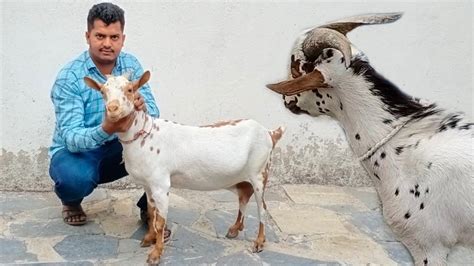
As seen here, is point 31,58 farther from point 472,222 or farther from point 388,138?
point 472,222

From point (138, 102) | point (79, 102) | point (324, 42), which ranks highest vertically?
point (324, 42)

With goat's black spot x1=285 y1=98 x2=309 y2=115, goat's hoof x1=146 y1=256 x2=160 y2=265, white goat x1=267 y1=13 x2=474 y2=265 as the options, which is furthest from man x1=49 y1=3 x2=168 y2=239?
white goat x1=267 y1=13 x2=474 y2=265

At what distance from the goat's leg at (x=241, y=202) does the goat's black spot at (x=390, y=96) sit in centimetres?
138

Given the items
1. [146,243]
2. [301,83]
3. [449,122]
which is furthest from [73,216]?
[449,122]

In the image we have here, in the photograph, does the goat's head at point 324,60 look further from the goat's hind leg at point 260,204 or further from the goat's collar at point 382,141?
the goat's hind leg at point 260,204

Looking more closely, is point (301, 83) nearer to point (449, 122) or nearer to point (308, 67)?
point (308, 67)

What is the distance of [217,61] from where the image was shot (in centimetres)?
430

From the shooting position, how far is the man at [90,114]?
2834 millimetres

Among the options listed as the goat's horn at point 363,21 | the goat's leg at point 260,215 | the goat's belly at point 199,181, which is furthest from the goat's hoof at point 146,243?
the goat's horn at point 363,21

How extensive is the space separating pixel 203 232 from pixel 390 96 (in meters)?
1.78

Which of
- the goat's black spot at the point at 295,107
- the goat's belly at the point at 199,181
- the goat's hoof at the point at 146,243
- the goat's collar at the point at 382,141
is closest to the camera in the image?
the goat's collar at the point at 382,141

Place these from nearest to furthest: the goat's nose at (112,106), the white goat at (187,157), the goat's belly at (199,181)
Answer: the goat's nose at (112,106) → the white goat at (187,157) → the goat's belly at (199,181)

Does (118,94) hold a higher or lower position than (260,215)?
higher

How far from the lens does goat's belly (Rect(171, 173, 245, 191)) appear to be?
2906 mm
